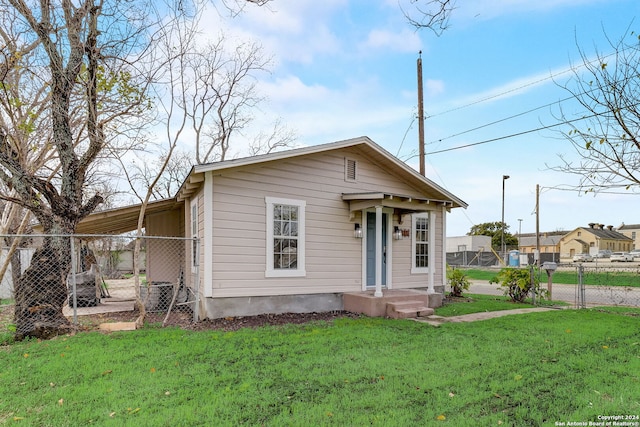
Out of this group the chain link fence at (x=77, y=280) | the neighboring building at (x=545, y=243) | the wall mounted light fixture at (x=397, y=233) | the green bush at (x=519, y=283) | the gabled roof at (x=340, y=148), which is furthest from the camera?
the neighboring building at (x=545, y=243)

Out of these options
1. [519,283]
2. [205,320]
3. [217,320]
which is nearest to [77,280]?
[205,320]

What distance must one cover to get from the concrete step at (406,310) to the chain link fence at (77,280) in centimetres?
387

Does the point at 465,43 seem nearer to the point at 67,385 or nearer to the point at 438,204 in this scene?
the point at 438,204

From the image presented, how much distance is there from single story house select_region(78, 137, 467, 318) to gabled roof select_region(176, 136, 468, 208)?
23 mm

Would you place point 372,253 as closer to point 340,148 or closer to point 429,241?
point 429,241

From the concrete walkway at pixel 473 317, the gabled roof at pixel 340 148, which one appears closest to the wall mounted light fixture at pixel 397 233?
the gabled roof at pixel 340 148

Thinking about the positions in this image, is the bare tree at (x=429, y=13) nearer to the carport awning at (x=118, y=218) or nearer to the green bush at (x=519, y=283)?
the carport awning at (x=118, y=218)

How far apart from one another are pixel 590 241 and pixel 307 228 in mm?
66204

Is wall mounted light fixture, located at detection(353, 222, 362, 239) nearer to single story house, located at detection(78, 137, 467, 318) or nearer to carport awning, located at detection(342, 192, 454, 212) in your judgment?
single story house, located at detection(78, 137, 467, 318)

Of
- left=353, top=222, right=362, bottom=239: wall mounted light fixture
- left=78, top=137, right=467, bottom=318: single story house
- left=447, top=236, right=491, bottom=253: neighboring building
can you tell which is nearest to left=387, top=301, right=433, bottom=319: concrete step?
left=78, top=137, right=467, bottom=318: single story house

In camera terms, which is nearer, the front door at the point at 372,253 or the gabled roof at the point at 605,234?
the front door at the point at 372,253

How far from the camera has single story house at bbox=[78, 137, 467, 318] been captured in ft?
23.8

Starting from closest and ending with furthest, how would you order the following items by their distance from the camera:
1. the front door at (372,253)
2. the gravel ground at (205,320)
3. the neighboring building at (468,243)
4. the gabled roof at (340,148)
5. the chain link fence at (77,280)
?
the chain link fence at (77,280), the gravel ground at (205,320), the gabled roof at (340,148), the front door at (372,253), the neighboring building at (468,243)

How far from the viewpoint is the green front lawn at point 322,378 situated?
3117mm
